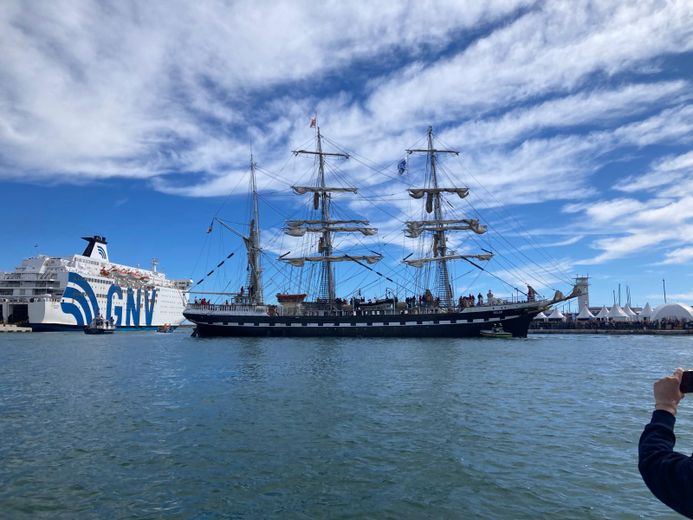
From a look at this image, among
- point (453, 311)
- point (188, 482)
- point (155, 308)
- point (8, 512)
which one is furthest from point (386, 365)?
point (155, 308)

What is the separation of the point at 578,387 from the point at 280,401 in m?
13.4

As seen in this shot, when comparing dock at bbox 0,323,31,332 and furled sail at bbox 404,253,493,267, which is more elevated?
furled sail at bbox 404,253,493,267

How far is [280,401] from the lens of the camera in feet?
56.2

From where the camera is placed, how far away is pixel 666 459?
290 centimetres

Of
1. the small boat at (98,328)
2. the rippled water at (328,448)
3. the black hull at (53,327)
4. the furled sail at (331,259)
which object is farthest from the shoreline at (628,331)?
the black hull at (53,327)

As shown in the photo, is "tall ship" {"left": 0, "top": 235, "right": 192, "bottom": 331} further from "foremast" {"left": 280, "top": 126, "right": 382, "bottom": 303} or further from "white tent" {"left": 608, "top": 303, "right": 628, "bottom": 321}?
"white tent" {"left": 608, "top": 303, "right": 628, "bottom": 321}

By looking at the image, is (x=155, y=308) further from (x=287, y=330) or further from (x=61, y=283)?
(x=287, y=330)

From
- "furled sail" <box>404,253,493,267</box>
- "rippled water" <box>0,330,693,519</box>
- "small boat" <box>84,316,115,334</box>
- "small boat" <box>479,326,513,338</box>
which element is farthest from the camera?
"small boat" <box>84,316,115,334</box>

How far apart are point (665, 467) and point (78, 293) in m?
107

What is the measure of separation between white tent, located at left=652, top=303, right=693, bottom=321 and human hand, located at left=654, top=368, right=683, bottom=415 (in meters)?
103

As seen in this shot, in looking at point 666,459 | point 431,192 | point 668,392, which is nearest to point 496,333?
point 431,192

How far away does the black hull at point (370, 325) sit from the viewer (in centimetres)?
6225

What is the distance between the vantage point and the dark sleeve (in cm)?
276

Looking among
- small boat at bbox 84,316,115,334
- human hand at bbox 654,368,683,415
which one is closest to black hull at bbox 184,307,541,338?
small boat at bbox 84,316,115,334
